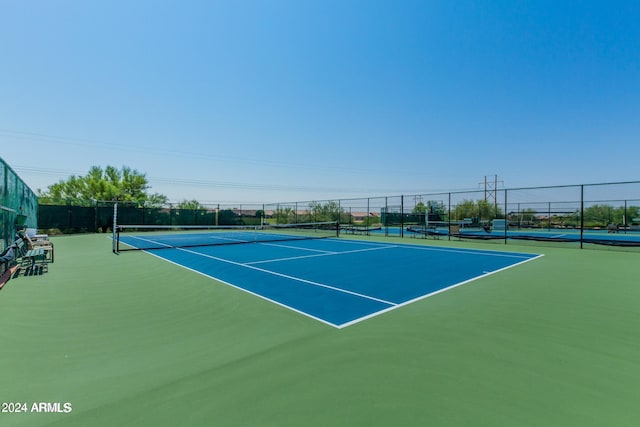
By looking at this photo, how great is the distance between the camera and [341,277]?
19.4 ft

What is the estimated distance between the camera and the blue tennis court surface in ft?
13.4

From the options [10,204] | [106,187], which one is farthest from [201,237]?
[106,187]

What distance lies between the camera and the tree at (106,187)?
2819 cm

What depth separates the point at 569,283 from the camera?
5.47 metres

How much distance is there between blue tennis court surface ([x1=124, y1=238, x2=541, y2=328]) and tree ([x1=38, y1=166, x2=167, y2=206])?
81.9ft

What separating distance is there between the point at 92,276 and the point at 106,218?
64.3 feet

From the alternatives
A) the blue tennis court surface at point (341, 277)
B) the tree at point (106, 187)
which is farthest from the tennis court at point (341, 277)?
the tree at point (106, 187)

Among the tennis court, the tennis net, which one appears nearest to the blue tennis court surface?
the tennis court

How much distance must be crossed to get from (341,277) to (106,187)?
30.9 metres

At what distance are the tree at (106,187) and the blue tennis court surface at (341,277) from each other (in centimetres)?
2495

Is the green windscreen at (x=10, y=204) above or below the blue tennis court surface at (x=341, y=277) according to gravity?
above

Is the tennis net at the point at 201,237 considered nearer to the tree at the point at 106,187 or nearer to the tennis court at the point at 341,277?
the tennis court at the point at 341,277

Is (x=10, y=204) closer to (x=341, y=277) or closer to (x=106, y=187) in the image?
(x=341, y=277)

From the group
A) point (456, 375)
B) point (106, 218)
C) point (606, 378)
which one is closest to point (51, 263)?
point (456, 375)
